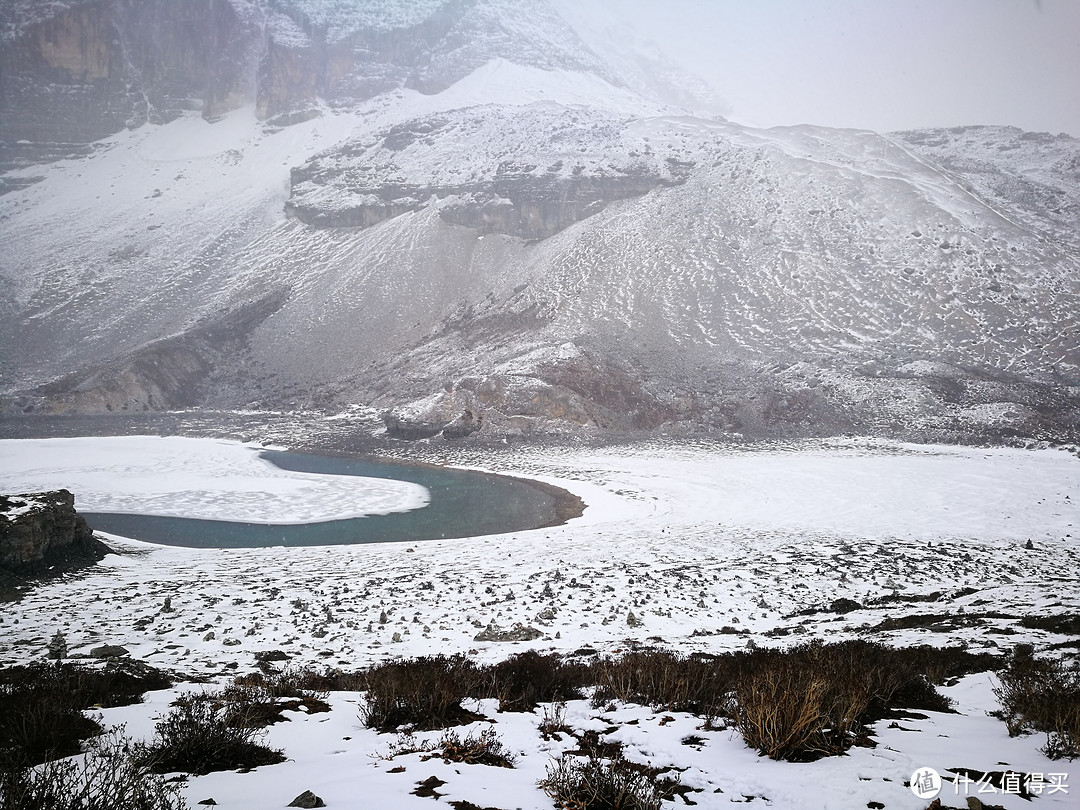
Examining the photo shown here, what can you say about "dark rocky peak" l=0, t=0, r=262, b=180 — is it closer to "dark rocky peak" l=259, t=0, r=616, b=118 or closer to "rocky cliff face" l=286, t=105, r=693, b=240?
"dark rocky peak" l=259, t=0, r=616, b=118

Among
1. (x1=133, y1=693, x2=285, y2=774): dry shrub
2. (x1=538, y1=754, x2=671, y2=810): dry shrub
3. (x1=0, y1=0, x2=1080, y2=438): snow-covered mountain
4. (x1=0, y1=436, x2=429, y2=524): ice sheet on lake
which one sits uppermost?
(x1=0, y1=0, x2=1080, y2=438): snow-covered mountain

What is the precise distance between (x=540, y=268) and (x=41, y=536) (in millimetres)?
58097

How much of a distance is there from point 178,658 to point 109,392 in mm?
57625

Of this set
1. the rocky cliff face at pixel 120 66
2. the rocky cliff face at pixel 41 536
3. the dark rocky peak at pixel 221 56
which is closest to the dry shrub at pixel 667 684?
the rocky cliff face at pixel 41 536

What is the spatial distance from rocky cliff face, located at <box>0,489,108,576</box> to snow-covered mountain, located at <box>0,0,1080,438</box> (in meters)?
27.9

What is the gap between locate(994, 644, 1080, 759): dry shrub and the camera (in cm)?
381

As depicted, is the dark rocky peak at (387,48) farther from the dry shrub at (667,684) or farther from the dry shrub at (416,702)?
the dry shrub at (667,684)

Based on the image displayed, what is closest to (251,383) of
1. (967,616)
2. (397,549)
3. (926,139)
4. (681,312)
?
(681,312)

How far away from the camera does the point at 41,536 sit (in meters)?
13.5

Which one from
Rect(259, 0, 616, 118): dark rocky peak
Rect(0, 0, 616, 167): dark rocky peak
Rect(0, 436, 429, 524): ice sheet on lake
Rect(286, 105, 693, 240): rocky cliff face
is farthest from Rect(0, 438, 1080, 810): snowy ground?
Rect(0, 0, 616, 167): dark rocky peak

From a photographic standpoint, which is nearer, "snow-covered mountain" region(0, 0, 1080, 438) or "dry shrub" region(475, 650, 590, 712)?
Answer: "dry shrub" region(475, 650, 590, 712)

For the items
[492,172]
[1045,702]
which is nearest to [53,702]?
[1045,702]

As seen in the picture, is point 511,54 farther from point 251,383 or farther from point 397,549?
point 397,549

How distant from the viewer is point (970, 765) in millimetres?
3658
